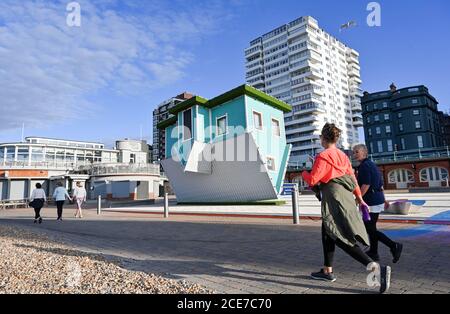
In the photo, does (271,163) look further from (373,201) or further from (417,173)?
(417,173)

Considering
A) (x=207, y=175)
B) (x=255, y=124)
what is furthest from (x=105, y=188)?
(x=255, y=124)

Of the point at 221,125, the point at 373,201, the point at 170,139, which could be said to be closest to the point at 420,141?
the point at 221,125

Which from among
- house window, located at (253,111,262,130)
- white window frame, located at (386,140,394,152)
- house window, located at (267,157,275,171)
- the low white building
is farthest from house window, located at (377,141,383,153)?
house window, located at (253,111,262,130)

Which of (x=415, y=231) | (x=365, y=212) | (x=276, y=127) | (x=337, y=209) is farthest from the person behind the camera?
(x=276, y=127)

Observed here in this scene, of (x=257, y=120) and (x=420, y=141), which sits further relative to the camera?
(x=420, y=141)

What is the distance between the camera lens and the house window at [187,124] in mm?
19609

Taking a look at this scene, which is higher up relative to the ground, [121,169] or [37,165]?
[37,165]

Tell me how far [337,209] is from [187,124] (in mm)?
17477

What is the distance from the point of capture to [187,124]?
19938 mm

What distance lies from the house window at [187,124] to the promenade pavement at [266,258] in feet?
40.6

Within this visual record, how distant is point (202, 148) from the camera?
18812 mm

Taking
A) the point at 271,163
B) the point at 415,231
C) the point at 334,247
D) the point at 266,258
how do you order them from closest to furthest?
1. the point at 334,247
2. the point at 266,258
3. the point at 415,231
4. the point at 271,163

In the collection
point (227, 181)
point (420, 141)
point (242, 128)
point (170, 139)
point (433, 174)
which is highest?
point (420, 141)
